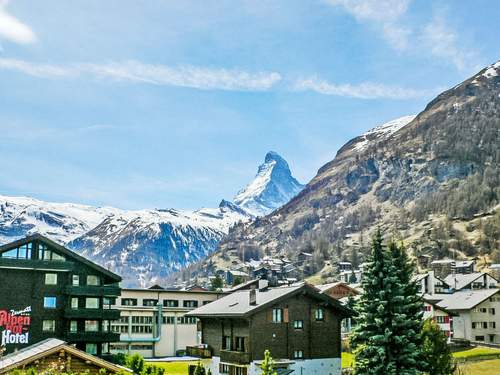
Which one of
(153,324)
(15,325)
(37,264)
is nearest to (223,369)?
(15,325)

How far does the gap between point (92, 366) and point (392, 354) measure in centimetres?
2532

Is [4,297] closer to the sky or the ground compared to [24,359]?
closer to the sky

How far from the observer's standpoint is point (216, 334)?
201ft

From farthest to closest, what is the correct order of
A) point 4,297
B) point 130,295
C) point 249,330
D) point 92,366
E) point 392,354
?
point 130,295, point 4,297, point 249,330, point 392,354, point 92,366

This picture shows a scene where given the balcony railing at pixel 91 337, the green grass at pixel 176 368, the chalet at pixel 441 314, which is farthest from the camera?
the chalet at pixel 441 314

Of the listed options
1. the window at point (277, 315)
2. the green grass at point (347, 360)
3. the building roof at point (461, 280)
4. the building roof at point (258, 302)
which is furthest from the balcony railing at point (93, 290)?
the building roof at point (461, 280)

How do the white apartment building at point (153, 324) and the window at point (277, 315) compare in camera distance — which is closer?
the window at point (277, 315)

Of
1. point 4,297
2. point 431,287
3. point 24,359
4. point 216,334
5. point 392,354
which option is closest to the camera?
point 24,359

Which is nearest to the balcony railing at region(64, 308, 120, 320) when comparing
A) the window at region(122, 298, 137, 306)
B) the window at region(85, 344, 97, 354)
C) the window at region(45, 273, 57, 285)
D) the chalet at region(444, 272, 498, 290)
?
the window at region(85, 344, 97, 354)

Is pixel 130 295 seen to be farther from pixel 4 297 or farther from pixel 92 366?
pixel 92 366

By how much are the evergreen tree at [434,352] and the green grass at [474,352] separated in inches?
1169

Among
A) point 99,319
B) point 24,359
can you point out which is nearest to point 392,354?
point 24,359

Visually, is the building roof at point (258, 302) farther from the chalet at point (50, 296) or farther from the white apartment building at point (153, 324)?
the white apartment building at point (153, 324)

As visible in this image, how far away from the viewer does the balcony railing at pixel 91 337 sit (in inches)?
2734
